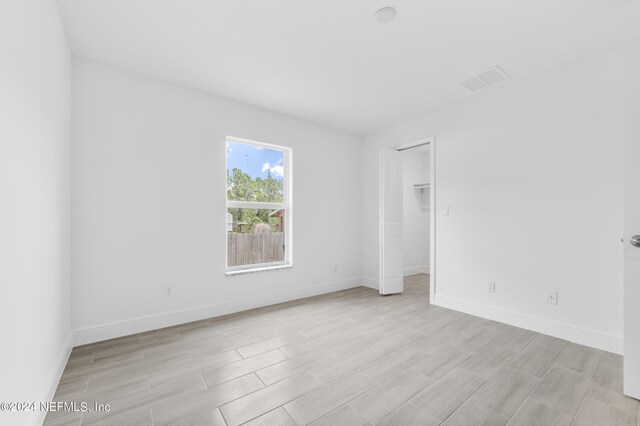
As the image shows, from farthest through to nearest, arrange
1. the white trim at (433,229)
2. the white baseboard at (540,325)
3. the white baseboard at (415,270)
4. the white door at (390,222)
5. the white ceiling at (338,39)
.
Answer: the white baseboard at (415,270) < the white door at (390,222) < the white trim at (433,229) < the white baseboard at (540,325) < the white ceiling at (338,39)

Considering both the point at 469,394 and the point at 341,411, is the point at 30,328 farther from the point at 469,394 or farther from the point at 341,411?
the point at 469,394

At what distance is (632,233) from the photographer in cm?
182

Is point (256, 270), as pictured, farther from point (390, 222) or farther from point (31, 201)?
point (31, 201)

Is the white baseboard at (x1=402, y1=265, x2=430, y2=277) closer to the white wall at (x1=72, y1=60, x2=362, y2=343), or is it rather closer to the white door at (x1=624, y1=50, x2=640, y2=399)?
the white wall at (x1=72, y1=60, x2=362, y2=343)

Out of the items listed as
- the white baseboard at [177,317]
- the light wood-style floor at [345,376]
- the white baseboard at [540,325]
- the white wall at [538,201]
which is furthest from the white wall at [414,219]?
the light wood-style floor at [345,376]

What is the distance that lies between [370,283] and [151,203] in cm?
340

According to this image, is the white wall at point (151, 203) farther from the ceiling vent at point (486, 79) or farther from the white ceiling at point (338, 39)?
the ceiling vent at point (486, 79)

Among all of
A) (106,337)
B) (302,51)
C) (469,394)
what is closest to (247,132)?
(302,51)

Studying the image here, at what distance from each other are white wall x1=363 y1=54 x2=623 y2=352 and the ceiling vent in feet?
0.76

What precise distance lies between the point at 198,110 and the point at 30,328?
2510mm

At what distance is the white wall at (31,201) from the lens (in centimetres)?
115

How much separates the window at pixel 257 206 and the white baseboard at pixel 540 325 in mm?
2281

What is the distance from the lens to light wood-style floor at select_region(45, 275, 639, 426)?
165 centimetres

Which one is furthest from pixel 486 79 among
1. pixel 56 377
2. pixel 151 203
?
pixel 56 377
